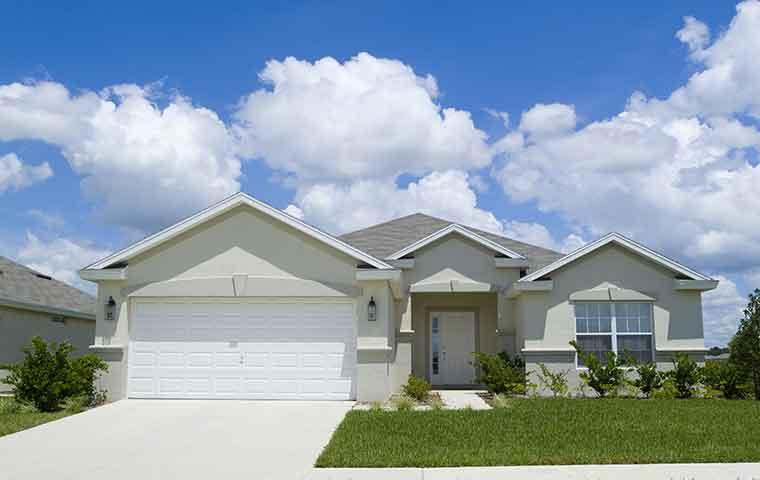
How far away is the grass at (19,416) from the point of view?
13.0m

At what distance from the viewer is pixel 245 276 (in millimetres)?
16781

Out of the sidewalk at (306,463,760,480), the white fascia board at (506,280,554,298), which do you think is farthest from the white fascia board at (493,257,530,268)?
the sidewalk at (306,463,760,480)

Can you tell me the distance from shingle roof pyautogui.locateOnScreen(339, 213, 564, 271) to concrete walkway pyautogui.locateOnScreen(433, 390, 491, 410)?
453 centimetres

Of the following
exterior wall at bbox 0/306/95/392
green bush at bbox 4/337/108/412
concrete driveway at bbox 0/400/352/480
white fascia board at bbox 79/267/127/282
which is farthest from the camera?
exterior wall at bbox 0/306/95/392

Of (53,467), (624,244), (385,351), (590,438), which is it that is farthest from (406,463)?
(624,244)

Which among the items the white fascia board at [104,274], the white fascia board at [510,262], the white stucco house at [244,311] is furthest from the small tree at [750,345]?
the white fascia board at [104,274]

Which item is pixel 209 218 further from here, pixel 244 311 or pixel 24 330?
pixel 24 330

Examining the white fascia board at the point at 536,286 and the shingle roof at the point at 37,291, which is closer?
the white fascia board at the point at 536,286

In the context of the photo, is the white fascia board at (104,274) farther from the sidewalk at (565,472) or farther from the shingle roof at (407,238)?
the sidewalk at (565,472)

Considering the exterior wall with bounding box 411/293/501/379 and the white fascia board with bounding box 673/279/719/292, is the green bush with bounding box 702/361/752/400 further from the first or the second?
the exterior wall with bounding box 411/293/501/379

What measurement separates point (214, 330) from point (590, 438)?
28.6ft

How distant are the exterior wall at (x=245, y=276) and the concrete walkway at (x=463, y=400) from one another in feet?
4.92

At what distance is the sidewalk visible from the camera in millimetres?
8766

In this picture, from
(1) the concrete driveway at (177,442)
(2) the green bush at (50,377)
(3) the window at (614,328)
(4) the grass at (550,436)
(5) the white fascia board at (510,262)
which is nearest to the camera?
(1) the concrete driveway at (177,442)
